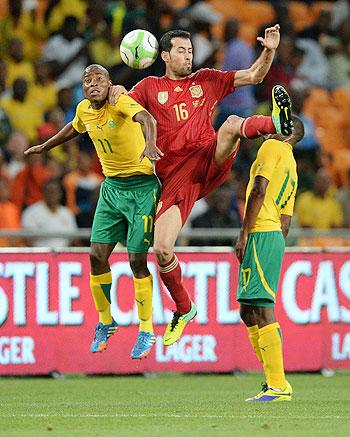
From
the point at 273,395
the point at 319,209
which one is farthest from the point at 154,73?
the point at 273,395

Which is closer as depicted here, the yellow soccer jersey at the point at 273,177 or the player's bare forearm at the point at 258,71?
the player's bare forearm at the point at 258,71

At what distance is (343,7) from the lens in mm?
22266

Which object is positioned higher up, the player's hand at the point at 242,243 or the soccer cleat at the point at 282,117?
the soccer cleat at the point at 282,117

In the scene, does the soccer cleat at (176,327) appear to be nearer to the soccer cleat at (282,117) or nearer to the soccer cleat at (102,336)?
the soccer cleat at (102,336)

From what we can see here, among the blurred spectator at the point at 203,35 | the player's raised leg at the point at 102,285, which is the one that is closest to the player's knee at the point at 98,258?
the player's raised leg at the point at 102,285

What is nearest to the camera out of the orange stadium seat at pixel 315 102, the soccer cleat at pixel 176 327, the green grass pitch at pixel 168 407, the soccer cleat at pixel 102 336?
the green grass pitch at pixel 168 407

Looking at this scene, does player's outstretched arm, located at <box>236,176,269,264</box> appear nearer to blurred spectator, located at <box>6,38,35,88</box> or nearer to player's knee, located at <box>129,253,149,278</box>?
player's knee, located at <box>129,253,149,278</box>

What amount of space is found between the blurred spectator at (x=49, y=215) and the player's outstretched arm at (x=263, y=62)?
4.82 meters

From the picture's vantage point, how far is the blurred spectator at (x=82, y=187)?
16688 mm

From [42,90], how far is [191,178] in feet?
23.4

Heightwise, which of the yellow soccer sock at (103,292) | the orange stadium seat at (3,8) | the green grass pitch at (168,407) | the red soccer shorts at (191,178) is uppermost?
the orange stadium seat at (3,8)

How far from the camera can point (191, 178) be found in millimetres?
11461

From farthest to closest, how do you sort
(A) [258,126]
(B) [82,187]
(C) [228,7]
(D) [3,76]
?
(C) [228,7] < (D) [3,76] < (B) [82,187] < (A) [258,126]

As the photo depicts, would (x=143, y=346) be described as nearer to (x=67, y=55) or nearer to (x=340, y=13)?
(x=67, y=55)
